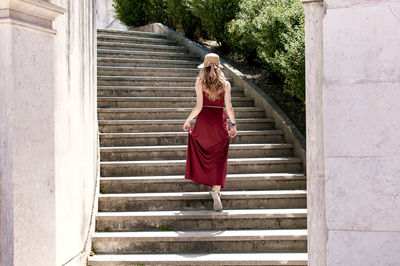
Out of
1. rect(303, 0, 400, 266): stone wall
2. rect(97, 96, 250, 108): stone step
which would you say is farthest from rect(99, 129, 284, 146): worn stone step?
rect(303, 0, 400, 266): stone wall

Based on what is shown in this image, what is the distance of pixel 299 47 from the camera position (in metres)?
6.84

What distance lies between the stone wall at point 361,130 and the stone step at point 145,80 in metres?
5.86

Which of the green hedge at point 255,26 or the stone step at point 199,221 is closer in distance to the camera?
the stone step at point 199,221

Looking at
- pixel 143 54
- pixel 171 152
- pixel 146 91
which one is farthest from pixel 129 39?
pixel 171 152

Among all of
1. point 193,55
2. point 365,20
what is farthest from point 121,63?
point 365,20

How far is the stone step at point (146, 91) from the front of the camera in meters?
7.93

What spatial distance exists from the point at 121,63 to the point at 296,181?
193 inches

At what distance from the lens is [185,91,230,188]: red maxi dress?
5438mm

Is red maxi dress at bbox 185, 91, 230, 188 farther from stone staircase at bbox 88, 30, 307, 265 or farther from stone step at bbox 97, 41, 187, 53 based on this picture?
stone step at bbox 97, 41, 187, 53

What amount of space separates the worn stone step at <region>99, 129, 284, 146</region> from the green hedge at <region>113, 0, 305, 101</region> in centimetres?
76

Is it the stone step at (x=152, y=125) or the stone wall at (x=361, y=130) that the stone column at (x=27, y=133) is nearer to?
the stone wall at (x=361, y=130)

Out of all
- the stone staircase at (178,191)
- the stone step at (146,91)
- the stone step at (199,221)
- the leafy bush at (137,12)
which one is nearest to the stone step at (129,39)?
the stone staircase at (178,191)

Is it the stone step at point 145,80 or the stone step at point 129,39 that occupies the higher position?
the stone step at point 129,39

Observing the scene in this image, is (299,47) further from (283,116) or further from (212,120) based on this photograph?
(212,120)
